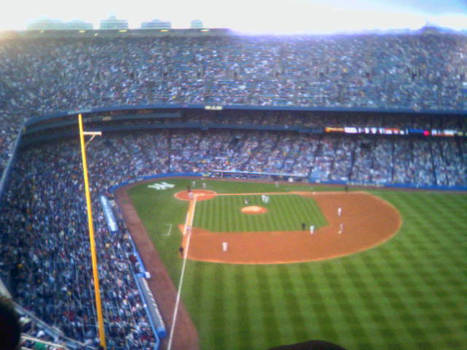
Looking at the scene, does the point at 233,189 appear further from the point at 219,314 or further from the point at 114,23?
the point at 114,23

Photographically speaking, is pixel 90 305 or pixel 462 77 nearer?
pixel 90 305

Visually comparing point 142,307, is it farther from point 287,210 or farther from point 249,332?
point 287,210

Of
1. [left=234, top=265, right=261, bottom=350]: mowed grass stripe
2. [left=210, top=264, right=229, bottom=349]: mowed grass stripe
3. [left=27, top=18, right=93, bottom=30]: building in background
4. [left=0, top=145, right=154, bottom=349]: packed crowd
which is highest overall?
[left=27, top=18, right=93, bottom=30]: building in background

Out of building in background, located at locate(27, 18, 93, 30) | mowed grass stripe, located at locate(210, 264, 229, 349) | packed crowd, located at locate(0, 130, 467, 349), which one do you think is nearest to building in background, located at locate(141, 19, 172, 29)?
building in background, located at locate(27, 18, 93, 30)

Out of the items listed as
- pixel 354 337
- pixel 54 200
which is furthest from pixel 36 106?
pixel 354 337

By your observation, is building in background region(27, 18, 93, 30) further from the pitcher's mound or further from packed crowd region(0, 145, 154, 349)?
the pitcher's mound
